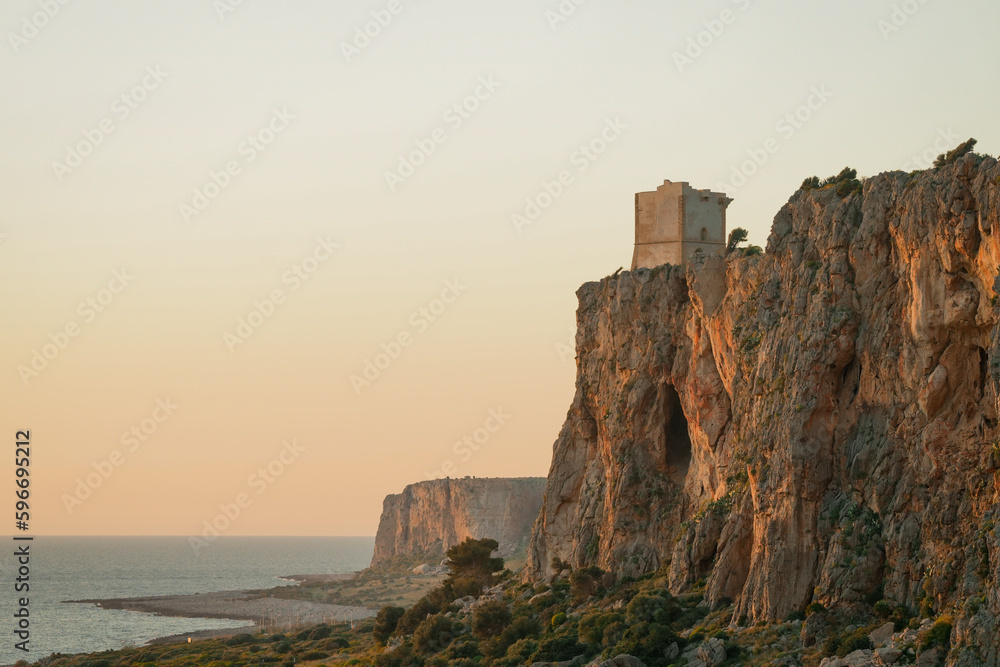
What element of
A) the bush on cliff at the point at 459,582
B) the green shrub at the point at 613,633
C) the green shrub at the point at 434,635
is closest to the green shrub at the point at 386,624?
the bush on cliff at the point at 459,582

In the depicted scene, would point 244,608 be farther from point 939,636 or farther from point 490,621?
point 939,636

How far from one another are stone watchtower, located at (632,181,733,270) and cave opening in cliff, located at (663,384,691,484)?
356 inches

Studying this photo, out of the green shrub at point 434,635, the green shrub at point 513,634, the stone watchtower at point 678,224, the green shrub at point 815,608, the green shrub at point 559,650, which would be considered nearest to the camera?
the green shrub at point 815,608

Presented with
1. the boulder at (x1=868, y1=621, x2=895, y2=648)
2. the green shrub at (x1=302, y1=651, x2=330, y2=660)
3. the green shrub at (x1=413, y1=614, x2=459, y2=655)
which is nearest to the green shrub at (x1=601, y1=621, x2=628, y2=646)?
the boulder at (x1=868, y1=621, x2=895, y2=648)

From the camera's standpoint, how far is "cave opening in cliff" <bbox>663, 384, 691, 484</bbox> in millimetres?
72875

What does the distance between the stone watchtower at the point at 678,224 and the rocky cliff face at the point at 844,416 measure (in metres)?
5.79

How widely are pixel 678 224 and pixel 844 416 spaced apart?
27519mm

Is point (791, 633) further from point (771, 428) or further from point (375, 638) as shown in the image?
point (375, 638)

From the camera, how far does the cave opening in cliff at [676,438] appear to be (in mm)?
72875

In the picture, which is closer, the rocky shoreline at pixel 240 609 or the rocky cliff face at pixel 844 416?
the rocky cliff face at pixel 844 416

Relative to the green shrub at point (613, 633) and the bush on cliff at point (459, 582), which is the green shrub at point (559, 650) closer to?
the green shrub at point (613, 633)

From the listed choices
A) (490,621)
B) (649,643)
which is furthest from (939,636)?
(490,621)

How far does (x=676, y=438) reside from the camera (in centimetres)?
7494

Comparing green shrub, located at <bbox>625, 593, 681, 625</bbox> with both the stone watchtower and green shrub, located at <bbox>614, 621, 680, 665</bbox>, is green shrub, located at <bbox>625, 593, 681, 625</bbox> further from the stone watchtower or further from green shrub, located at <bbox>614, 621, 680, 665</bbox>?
the stone watchtower
